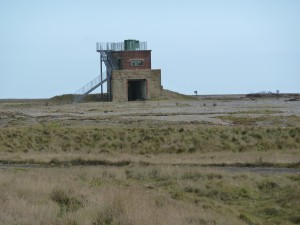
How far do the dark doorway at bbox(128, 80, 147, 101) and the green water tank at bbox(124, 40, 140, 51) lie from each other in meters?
4.57

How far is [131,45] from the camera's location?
7975 centimetres

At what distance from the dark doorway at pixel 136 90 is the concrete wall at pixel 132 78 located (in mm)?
2272

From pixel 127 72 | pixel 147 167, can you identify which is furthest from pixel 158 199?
pixel 127 72

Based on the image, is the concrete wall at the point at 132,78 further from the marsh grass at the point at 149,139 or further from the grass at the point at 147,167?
the marsh grass at the point at 149,139

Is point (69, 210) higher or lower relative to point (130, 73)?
lower

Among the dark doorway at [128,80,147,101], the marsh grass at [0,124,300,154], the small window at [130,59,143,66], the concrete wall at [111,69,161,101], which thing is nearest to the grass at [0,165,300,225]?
the marsh grass at [0,124,300,154]

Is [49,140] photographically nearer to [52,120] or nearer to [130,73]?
[52,120]

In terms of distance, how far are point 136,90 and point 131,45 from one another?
21.9 feet

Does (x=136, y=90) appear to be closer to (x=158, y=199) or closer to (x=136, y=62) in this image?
(x=136, y=62)

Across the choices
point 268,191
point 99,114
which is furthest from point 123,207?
point 99,114

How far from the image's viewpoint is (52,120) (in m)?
46.7

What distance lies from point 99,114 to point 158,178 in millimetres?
29987

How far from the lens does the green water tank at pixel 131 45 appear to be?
79.3m

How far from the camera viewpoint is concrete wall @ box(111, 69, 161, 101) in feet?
243
